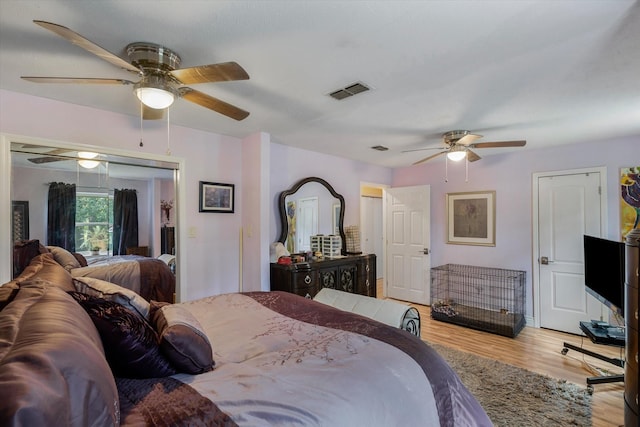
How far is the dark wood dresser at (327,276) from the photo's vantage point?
135 inches

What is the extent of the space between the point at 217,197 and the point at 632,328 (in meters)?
3.44

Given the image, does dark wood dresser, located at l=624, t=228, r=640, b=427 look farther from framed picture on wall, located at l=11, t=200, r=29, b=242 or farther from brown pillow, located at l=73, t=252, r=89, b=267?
framed picture on wall, located at l=11, t=200, r=29, b=242

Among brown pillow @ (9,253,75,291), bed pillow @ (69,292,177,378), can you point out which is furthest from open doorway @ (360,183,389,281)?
bed pillow @ (69,292,177,378)

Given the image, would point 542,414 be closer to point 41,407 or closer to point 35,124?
point 41,407

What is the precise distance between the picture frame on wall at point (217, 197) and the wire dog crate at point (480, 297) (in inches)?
127

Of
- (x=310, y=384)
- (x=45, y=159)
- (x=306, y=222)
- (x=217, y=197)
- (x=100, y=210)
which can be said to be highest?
(x=45, y=159)

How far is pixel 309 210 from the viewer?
14.2 ft

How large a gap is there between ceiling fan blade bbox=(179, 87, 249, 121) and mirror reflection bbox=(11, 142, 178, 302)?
129cm

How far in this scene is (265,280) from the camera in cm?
348

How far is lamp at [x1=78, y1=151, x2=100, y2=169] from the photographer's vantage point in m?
2.66

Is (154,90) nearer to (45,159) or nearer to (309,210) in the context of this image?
(45,159)

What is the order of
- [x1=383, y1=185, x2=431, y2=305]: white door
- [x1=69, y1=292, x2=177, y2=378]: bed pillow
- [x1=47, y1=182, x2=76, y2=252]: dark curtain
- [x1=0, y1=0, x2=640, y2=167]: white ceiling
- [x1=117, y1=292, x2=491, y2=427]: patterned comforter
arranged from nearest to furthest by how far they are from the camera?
[x1=117, y1=292, x2=491, y2=427]: patterned comforter
[x1=69, y1=292, x2=177, y2=378]: bed pillow
[x1=0, y1=0, x2=640, y2=167]: white ceiling
[x1=47, y1=182, x2=76, y2=252]: dark curtain
[x1=383, y1=185, x2=431, y2=305]: white door

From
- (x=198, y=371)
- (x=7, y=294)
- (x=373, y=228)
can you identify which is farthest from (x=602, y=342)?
(x=373, y=228)

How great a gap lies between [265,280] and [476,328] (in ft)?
9.12
